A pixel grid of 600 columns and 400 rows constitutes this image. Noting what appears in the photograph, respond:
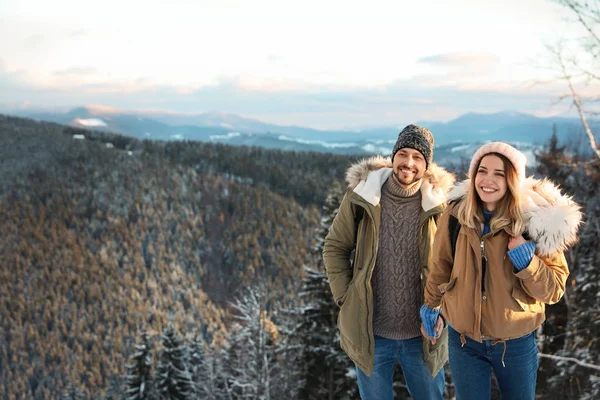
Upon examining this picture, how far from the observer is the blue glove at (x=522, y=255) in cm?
254

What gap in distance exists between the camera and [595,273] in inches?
430

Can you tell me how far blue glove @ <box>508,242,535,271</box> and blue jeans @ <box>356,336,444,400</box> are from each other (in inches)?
35.8

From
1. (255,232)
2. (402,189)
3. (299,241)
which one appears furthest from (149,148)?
(402,189)

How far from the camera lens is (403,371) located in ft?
10.1

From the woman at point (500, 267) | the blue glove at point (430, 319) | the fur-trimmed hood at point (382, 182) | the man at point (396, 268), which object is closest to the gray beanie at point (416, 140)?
the man at point (396, 268)

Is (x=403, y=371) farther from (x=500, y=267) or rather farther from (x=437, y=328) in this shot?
(x=500, y=267)

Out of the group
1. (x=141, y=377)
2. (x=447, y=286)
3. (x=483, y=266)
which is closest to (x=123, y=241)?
(x=141, y=377)

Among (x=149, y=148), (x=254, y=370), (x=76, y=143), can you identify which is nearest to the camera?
(x=254, y=370)

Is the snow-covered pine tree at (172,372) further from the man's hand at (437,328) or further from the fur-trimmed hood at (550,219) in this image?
the fur-trimmed hood at (550,219)

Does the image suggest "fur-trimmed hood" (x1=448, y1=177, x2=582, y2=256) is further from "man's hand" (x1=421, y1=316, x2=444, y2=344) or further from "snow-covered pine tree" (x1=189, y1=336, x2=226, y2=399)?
"snow-covered pine tree" (x1=189, y1=336, x2=226, y2=399)

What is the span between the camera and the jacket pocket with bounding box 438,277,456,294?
2773mm

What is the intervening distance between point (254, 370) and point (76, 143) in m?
123

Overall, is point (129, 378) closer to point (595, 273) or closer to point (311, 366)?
point (311, 366)

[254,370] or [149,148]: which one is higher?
[149,148]
